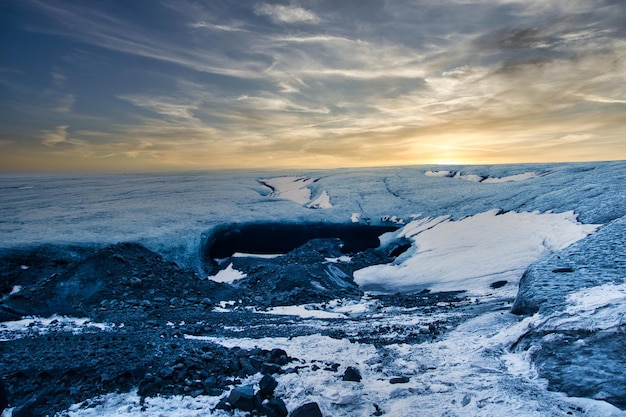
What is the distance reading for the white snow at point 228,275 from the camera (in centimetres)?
1974

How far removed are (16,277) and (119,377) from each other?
1329 centimetres

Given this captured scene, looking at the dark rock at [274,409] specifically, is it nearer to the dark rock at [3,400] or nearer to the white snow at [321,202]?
the dark rock at [3,400]

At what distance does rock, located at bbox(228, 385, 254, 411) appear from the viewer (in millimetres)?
5941

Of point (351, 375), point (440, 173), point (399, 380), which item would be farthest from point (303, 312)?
point (440, 173)

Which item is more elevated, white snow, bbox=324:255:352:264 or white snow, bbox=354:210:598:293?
white snow, bbox=354:210:598:293

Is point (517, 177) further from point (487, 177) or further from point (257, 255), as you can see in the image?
point (257, 255)

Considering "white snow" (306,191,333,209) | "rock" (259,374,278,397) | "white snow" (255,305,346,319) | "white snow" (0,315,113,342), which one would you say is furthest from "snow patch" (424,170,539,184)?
"white snow" (0,315,113,342)

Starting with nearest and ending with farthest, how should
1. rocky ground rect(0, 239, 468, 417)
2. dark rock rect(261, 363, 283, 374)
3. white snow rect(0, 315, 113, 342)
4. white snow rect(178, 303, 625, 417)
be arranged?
1. white snow rect(178, 303, 625, 417)
2. rocky ground rect(0, 239, 468, 417)
3. dark rock rect(261, 363, 283, 374)
4. white snow rect(0, 315, 113, 342)

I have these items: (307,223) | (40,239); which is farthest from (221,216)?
(40,239)

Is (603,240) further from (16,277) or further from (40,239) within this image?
(40,239)

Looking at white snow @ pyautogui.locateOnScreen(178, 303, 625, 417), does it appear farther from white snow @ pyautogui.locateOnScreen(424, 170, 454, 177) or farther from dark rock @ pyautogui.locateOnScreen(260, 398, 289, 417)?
white snow @ pyautogui.locateOnScreen(424, 170, 454, 177)

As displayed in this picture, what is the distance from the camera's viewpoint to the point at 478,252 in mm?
18188

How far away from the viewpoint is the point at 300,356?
808 cm

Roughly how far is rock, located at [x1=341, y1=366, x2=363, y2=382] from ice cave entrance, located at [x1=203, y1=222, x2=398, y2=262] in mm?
18281
